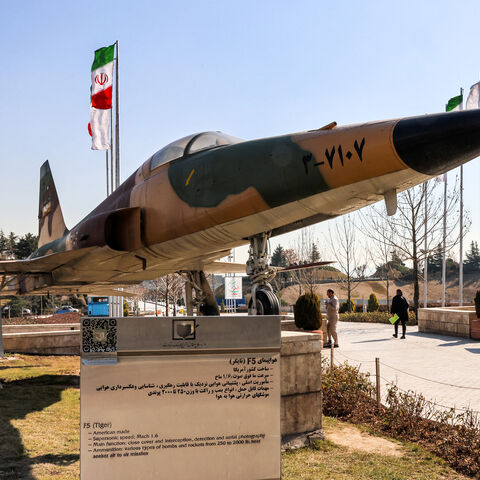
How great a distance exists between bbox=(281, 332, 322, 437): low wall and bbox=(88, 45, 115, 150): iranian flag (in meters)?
14.4

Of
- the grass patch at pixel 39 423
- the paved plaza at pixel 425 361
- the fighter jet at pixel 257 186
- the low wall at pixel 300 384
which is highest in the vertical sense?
the fighter jet at pixel 257 186

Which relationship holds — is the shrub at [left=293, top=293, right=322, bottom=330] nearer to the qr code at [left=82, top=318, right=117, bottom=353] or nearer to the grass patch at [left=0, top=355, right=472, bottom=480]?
the grass patch at [left=0, top=355, right=472, bottom=480]

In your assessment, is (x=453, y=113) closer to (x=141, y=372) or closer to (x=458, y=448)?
(x=141, y=372)

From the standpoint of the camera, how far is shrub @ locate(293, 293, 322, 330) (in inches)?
571

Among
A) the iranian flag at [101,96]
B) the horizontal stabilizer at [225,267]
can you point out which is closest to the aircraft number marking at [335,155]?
the horizontal stabilizer at [225,267]

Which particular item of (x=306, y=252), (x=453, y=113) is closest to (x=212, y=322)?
(x=453, y=113)

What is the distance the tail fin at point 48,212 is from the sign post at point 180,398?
11.3 metres

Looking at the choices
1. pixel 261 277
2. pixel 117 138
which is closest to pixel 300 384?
pixel 261 277

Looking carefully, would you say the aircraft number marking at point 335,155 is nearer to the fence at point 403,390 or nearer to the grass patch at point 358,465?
the grass patch at point 358,465

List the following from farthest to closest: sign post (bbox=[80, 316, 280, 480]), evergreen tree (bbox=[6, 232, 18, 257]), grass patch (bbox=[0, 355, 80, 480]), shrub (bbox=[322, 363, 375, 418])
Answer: evergreen tree (bbox=[6, 232, 18, 257])
shrub (bbox=[322, 363, 375, 418])
grass patch (bbox=[0, 355, 80, 480])
sign post (bbox=[80, 316, 280, 480])

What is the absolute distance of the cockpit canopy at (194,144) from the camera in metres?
5.63

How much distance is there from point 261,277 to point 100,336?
229 cm

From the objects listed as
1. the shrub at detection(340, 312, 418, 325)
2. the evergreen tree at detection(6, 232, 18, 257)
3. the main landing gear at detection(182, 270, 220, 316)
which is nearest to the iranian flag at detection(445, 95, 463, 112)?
the shrub at detection(340, 312, 418, 325)

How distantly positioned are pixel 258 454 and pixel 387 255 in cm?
3045
